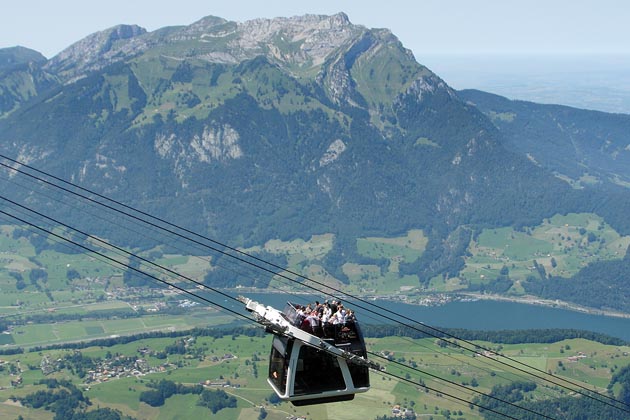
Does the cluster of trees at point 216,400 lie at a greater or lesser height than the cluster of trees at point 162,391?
greater

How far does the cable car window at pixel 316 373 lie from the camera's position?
1756 inches

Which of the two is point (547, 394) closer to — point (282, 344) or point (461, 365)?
point (461, 365)

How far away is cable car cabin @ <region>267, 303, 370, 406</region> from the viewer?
145ft

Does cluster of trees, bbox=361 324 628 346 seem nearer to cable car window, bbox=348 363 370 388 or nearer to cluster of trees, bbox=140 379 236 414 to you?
cluster of trees, bbox=140 379 236 414

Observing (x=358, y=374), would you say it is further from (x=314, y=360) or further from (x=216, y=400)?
(x=216, y=400)

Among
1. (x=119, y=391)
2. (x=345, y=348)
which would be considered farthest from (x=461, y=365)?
(x=345, y=348)

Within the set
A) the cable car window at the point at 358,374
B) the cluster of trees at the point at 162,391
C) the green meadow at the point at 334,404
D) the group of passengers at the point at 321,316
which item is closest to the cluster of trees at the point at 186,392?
the cluster of trees at the point at 162,391

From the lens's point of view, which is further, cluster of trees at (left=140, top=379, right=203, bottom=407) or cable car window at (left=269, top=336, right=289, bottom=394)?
cluster of trees at (left=140, top=379, right=203, bottom=407)

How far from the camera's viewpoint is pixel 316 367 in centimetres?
4491

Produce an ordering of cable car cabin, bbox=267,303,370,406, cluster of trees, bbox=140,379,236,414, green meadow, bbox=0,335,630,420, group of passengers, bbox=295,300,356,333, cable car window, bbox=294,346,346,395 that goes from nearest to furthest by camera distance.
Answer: group of passengers, bbox=295,300,356,333
cable car cabin, bbox=267,303,370,406
cable car window, bbox=294,346,346,395
green meadow, bbox=0,335,630,420
cluster of trees, bbox=140,379,236,414

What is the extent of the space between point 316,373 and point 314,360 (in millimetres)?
603

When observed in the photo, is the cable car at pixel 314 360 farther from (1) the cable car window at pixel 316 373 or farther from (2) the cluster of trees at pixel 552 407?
(2) the cluster of trees at pixel 552 407

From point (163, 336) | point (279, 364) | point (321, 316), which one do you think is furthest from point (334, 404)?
point (321, 316)

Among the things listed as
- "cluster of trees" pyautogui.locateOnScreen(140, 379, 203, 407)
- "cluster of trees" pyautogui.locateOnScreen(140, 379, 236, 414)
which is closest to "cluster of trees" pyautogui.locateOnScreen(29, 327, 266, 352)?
"cluster of trees" pyautogui.locateOnScreen(140, 379, 203, 407)
